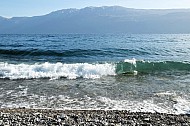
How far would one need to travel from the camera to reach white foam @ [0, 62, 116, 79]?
2117 cm

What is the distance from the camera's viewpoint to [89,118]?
10500 millimetres

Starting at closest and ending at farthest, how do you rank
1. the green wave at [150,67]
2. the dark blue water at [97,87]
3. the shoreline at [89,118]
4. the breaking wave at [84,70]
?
1. the shoreline at [89,118]
2. the dark blue water at [97,87]
3. the breaking wave at [84,70]
4. the green wave at [150,67]

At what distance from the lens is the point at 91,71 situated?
23.1m

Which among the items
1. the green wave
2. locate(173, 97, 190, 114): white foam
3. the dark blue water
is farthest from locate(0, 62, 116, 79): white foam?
locate(173, 97, 190, 114): white foam

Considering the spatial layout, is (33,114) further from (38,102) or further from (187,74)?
(187,74)

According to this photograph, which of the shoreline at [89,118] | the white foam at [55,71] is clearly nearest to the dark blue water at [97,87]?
the white foam at [55,71]

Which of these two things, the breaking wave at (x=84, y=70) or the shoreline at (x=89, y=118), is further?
the breaking wave at (x=84, y=70)

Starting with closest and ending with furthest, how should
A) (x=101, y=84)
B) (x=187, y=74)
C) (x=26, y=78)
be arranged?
(x=101, y=84) → (x=26, y=78) → (x=187, y=74)

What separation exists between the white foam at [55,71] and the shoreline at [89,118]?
941 cm

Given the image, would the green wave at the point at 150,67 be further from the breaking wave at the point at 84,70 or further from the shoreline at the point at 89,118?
the shoreline at the point at 89,118

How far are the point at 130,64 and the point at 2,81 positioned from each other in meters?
11.6

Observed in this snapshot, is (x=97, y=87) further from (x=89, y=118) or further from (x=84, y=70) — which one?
(x=84, y=70)

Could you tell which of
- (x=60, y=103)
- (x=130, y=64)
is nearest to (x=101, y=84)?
(x=60, y=103)

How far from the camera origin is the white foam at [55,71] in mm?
21172
